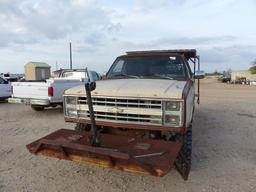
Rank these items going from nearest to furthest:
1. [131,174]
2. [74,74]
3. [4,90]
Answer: [131,174], [74,74], [4,90]

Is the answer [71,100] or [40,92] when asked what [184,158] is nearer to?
[71,100]

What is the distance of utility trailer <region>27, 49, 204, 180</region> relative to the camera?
4.03 metres

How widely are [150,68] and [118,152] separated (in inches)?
114

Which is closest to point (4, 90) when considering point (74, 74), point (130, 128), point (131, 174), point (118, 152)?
point (74, 74)

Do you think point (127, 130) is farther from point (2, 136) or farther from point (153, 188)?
point (2, 136)

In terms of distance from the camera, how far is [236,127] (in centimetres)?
912

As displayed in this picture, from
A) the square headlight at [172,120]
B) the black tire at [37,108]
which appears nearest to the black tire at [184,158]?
the square headlight at [172,120]

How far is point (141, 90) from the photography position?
4777 mm

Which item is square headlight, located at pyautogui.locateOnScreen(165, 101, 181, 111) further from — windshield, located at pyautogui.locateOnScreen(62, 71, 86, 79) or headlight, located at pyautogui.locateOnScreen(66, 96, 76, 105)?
windshield, located at pyautogui.locateOnScreen(62, 71, 86, 79)

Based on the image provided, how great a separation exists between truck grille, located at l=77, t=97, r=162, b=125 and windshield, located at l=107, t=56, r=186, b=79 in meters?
1.45

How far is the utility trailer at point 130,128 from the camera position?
4.03 m

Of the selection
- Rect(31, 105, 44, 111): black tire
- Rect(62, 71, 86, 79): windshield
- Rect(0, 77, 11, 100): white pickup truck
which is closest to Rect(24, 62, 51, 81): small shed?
Rect(0, 77, 11, 100): white pickup truck

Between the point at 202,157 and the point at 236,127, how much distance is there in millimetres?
3646

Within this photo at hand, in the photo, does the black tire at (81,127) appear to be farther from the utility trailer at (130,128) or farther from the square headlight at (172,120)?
the square headlight at (172,120)
